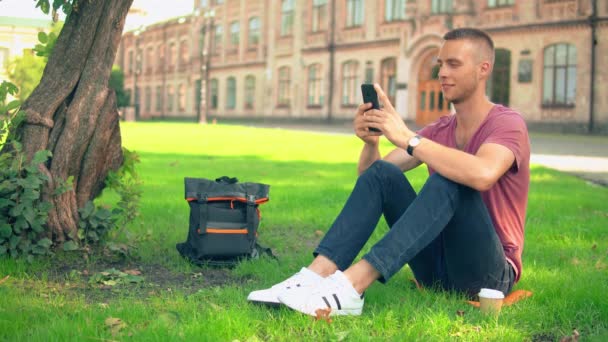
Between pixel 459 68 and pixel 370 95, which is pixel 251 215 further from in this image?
pixel 459 68

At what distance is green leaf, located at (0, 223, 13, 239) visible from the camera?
4.48 m

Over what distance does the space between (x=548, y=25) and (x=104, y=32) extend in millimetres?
28082

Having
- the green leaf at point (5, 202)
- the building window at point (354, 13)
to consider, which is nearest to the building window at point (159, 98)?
the building window at point (354, 13)

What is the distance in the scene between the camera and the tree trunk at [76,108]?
15.4ft

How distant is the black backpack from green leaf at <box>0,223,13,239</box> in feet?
3.53

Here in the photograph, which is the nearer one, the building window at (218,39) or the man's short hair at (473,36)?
the man's short hair at (473,36)

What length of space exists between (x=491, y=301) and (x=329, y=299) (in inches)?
31.0

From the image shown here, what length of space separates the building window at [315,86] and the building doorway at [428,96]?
7933 millimetres

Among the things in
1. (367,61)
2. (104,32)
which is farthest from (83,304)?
(367,61)

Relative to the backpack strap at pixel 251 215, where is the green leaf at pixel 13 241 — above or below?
below

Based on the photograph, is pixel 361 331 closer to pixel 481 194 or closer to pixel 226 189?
pixel 481 194

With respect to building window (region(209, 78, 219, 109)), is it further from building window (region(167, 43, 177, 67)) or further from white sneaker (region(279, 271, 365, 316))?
white sneaker (region(279, 271, 365, 316))

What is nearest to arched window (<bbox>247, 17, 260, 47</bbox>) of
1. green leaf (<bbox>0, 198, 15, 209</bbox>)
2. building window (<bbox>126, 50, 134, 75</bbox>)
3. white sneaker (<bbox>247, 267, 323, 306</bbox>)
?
building window (<bbox>126, 50, 134, 75</bbox>)

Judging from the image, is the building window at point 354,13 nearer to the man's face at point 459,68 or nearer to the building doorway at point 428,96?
the building doorway at point 428,96
